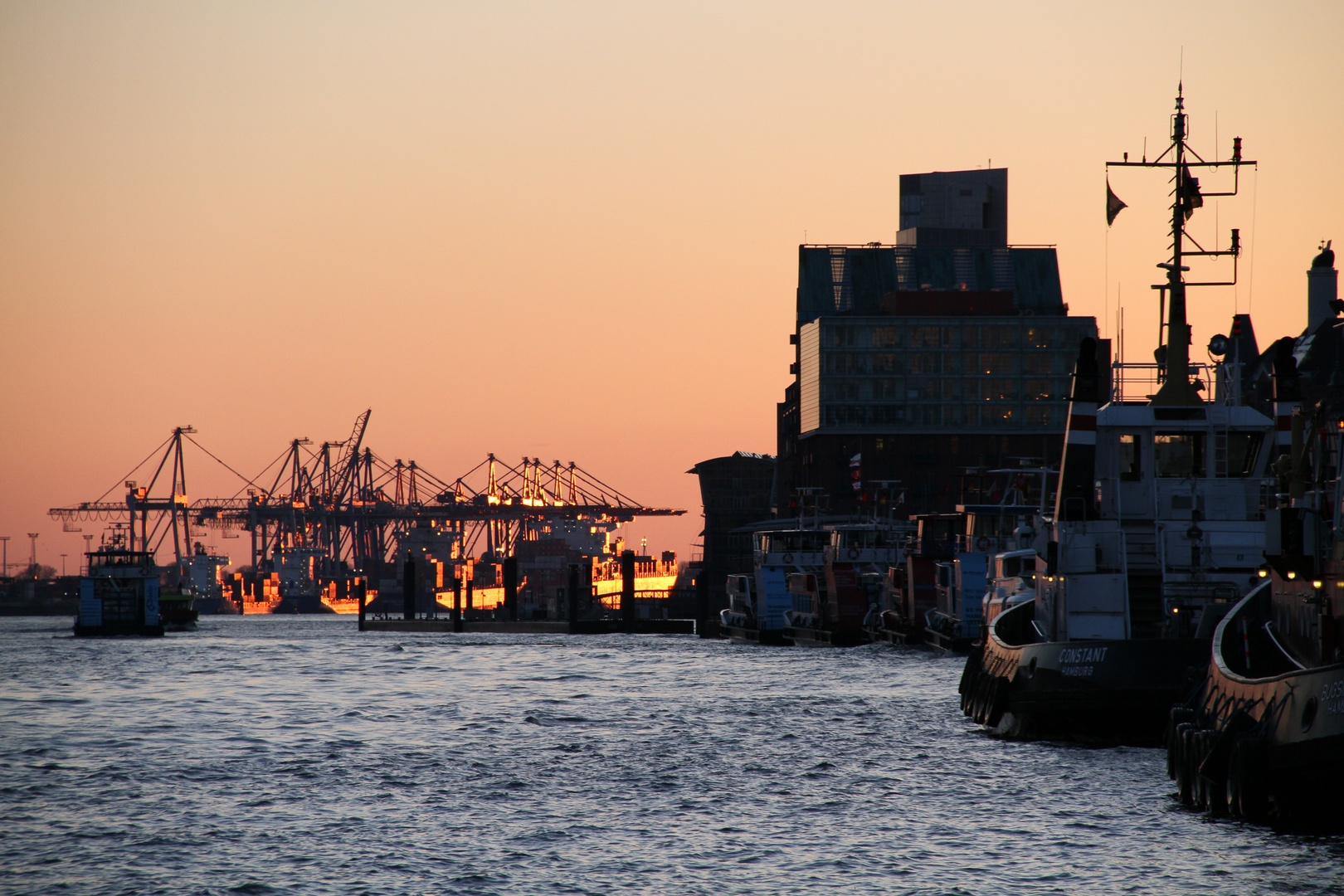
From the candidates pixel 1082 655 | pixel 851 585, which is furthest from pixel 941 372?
pixel 1082 655

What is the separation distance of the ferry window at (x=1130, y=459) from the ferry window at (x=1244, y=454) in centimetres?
193

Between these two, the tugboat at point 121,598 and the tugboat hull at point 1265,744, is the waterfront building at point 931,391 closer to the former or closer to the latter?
the tugboat at point 121,598

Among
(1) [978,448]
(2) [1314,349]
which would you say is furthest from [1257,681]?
(1) [978,448]

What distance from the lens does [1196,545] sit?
3269 cm

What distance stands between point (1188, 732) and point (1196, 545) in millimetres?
8999

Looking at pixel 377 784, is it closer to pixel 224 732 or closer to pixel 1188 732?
pixel 224 732

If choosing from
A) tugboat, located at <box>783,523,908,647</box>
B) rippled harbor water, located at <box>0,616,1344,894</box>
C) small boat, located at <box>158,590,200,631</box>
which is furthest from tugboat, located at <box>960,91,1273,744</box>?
small boat, located at <box>158,590,200,631</box>

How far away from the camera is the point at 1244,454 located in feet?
111

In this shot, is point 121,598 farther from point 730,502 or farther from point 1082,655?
point 1082,655

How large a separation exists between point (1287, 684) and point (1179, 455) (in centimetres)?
1478

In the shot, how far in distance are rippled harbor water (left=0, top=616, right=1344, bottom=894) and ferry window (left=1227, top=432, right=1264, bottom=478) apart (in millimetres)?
6767

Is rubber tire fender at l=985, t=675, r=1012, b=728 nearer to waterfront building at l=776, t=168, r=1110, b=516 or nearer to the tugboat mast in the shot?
the tugboat mast

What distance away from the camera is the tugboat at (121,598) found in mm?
133500

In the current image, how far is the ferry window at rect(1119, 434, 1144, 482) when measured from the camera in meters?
34.0
